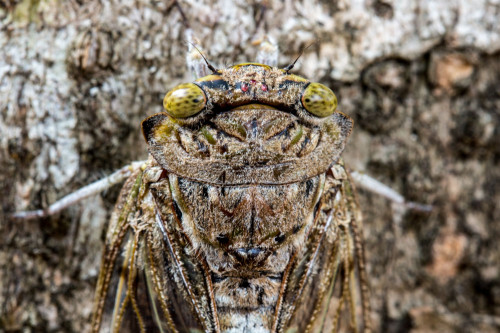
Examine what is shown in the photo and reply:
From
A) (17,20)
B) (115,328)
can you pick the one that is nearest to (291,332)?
(115,328)

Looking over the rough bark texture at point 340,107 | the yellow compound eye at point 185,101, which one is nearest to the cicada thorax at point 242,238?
the yellow compound eye at point 185,101

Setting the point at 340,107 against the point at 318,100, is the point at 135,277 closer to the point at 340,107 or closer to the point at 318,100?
the point at 318,100

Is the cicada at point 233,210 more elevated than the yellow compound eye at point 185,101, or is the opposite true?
the yellow compound eye at point 185,101

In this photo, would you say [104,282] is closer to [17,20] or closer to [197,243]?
[197,243]

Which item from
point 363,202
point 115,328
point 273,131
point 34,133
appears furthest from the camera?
point 363,202

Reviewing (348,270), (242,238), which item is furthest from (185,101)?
(348,270)

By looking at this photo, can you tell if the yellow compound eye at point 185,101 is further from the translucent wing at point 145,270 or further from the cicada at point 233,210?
the translucent wing at point 145,270

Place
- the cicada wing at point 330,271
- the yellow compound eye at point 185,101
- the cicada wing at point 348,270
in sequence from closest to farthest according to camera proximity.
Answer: the yellow compound eye at point 185,101, the cicada wing at point 330,271, the cicada wing at point 348,270
